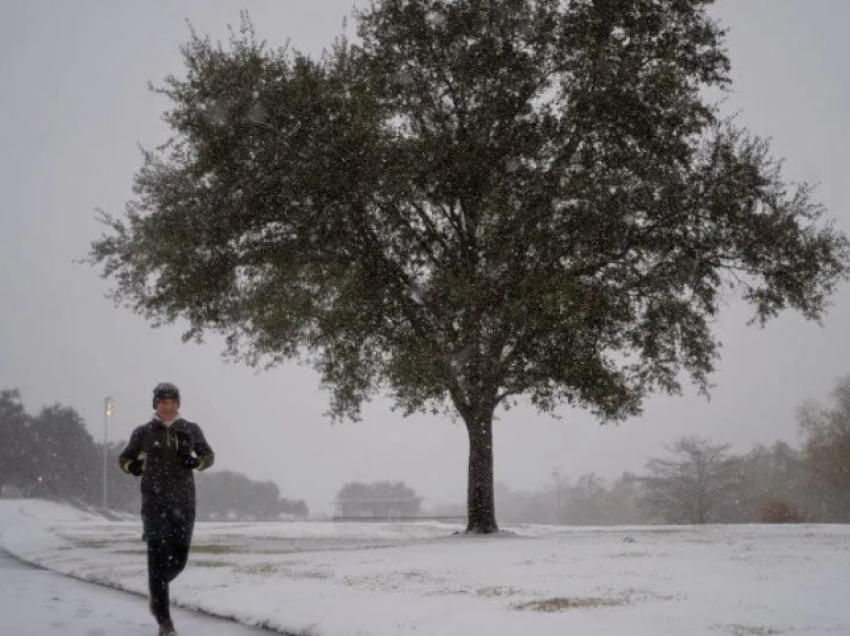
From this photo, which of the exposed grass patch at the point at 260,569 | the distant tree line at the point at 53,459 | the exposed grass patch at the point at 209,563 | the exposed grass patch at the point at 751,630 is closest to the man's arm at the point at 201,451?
the exposed grass patch at the point at 260,569

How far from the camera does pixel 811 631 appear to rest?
204 inches

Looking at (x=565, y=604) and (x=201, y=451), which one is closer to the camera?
(x=565, y=604)

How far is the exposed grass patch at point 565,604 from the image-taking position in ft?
21.4

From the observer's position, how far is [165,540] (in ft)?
22.1

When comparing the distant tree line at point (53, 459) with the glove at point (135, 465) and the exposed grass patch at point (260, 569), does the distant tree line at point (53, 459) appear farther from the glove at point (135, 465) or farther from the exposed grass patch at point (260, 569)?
the glove at point (135, 465)

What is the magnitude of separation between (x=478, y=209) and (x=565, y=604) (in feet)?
41.5

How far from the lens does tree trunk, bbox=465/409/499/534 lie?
754 inches

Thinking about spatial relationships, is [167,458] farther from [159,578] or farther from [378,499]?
[378,499]

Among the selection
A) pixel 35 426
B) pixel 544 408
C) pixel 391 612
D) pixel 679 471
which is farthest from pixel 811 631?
pixel 35 426

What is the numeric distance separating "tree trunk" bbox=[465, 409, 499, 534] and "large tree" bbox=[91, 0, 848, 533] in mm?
77

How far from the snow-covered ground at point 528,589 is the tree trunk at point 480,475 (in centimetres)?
607

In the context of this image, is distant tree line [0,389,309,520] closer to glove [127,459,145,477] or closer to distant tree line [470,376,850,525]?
distant tree line [470,376,850,525]

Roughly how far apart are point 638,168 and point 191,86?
11.5 meters

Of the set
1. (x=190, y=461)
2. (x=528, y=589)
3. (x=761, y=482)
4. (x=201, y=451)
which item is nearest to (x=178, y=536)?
(x=190, y=461)
